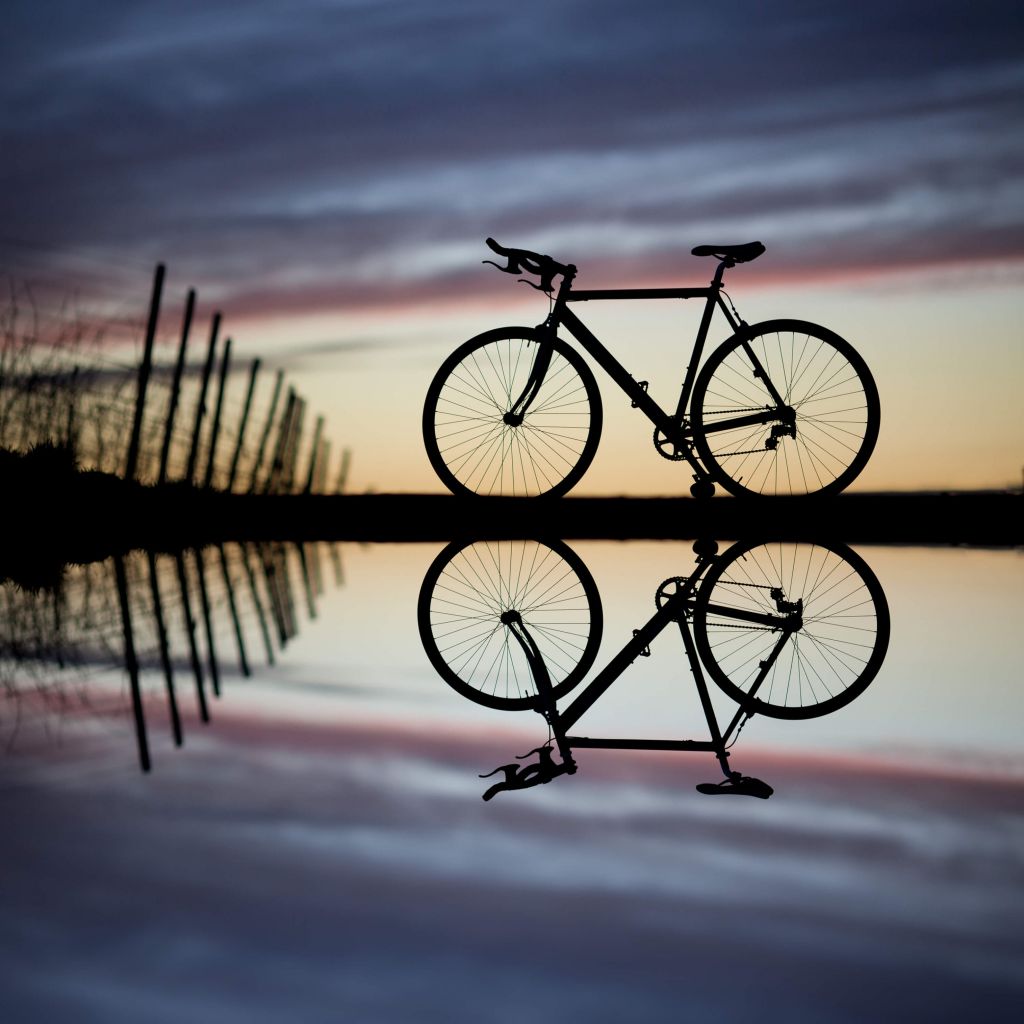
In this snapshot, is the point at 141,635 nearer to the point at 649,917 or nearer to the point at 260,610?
the point at 260,610

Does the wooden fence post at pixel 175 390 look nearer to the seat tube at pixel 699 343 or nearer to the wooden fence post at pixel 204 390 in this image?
the wooden fence post at pixel 204 390

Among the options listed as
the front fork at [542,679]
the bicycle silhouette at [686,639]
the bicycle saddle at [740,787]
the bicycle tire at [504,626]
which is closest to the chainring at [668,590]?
the bicycle silhouette at [686,639]

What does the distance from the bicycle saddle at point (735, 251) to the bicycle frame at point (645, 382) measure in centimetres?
11

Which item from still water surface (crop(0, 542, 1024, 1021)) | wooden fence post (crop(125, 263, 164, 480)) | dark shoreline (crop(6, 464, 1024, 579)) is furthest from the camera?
wooden fence post (crop(125, 263, 164, 480))

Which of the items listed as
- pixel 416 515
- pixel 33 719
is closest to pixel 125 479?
pixel 416 515

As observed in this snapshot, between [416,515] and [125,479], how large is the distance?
14.5ft

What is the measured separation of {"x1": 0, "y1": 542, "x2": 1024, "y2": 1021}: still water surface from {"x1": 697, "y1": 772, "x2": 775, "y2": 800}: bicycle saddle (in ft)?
0.10

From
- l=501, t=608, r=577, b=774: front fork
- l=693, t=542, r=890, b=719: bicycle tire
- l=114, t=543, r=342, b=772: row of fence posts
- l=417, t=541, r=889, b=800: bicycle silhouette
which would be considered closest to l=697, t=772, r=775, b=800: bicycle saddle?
l=417, t=541, r=889, b=800: bicycle silhouette

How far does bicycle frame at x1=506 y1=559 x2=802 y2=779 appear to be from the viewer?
8.67 feet

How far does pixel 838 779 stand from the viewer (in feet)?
7.57

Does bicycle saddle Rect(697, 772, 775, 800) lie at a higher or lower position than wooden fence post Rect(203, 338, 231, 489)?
lower

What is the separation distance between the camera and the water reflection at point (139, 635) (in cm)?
310

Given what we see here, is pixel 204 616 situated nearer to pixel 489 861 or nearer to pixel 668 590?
pixel 668 590

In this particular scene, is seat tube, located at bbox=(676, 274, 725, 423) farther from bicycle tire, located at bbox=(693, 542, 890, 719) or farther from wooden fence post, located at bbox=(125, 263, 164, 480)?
wooden fence post, located at bbox=(125, 263, 164, 480)
